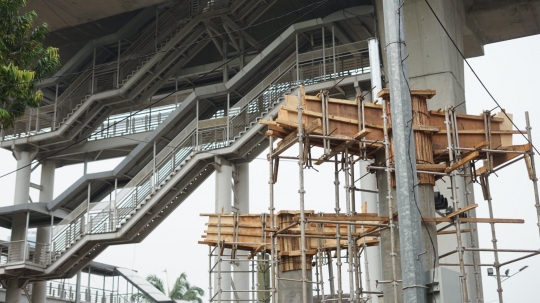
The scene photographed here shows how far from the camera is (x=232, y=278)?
3459 centimetres

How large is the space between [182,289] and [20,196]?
44378mm

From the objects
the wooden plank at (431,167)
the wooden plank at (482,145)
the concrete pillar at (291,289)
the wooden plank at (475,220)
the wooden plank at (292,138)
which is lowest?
the concrete pillar at (291,289)

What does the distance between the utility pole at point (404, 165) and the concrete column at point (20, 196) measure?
102 feet

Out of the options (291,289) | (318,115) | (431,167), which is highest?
(318,115)

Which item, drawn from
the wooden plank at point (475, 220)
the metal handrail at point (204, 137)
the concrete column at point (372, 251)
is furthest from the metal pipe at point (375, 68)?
the metal handrail at point (204, 137)

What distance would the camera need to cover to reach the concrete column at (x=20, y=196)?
39281 millimetres

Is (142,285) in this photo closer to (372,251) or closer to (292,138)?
(372,251)

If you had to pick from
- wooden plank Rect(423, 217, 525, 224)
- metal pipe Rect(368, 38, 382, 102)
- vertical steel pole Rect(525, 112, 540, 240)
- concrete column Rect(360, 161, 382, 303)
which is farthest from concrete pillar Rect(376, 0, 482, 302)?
wooden plank Rect(423, 217, 525, 224)

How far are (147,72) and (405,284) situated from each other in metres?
28.3

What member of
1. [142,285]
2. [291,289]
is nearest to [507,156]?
[291,289]

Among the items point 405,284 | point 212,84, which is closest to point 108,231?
point 212,84

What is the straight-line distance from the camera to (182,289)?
83.2m

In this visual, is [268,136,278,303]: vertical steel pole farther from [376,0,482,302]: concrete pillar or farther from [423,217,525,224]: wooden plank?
[376,0,482,302]: concrete pillar

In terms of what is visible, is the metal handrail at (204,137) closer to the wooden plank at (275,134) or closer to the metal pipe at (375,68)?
the metal pipe at (375,68)
